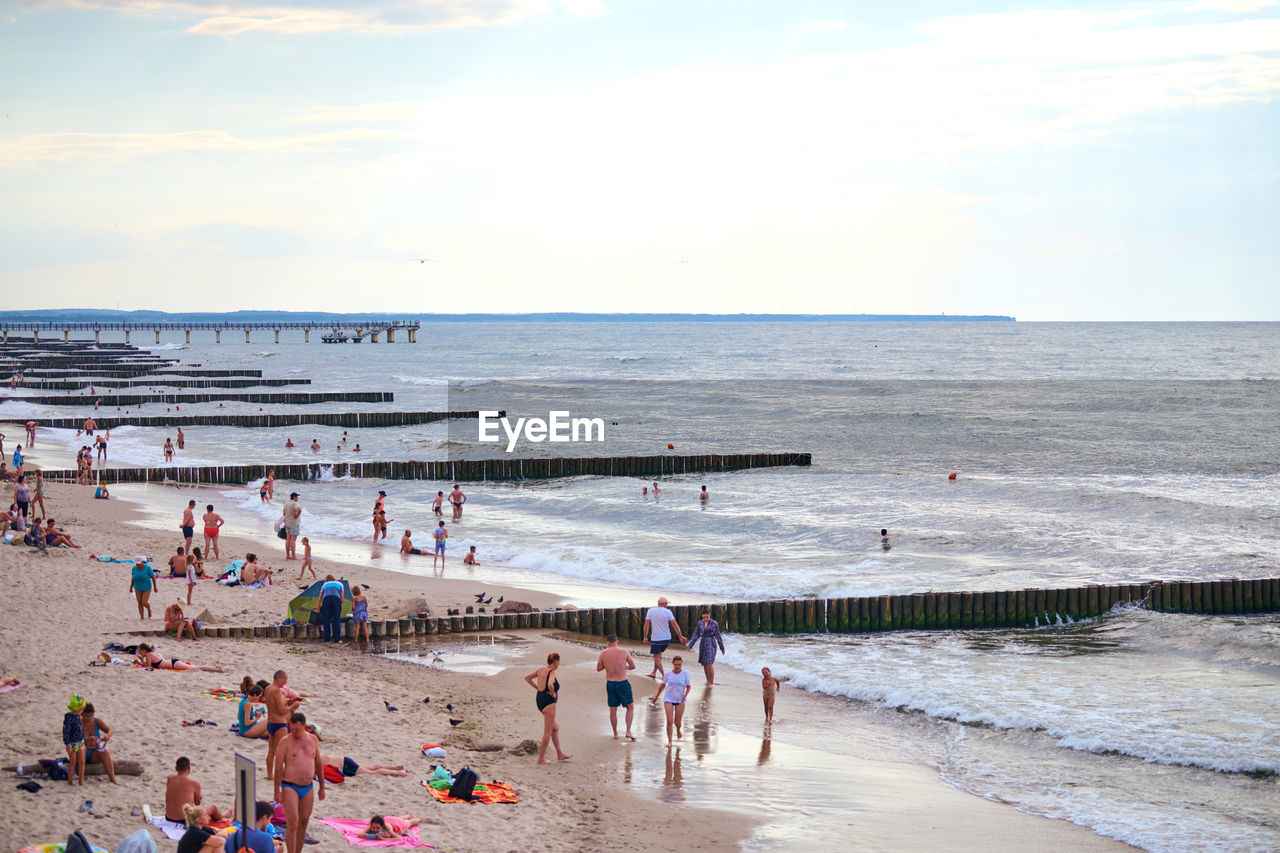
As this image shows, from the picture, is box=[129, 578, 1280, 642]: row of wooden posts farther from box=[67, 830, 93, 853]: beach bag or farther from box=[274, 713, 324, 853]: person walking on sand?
box=[67, 830, 93, 853]: beach bag

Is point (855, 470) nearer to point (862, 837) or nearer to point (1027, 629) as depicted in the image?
point (1027, 629)

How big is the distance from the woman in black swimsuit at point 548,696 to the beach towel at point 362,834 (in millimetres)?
2936

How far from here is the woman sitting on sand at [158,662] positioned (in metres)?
15.0

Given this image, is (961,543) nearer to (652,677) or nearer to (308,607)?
(652,677)

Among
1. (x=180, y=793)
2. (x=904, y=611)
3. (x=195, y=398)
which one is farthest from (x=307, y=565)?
(x=195, y=398)

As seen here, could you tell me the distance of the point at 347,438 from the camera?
56750 millimetres

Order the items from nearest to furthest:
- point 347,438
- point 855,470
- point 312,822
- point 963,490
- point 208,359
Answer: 1. point 312,822
2. point 963,490
3. point 855,470
4. point 347,438
5. point 208,359

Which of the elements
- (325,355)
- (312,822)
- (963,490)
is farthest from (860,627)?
(325,355)

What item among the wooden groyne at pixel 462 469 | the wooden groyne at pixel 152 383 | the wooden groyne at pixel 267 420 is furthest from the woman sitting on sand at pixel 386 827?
the wooden groyne at pixel 152 383

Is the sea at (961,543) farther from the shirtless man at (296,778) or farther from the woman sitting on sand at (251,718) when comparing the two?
the woman sitting on sand at (251,718)

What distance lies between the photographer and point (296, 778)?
32.1 feet

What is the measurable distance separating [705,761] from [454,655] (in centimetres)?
631

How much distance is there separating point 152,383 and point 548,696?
83621 mm

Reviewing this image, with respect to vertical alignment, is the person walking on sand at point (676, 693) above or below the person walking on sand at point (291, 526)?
below
